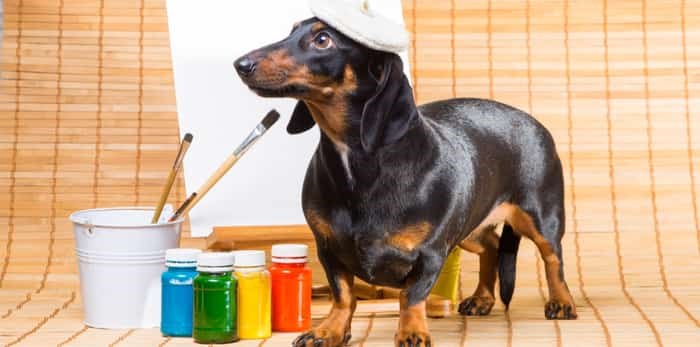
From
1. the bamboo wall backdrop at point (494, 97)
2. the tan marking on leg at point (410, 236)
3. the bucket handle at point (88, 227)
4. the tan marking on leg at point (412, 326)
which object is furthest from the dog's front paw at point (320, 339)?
the bamboo wall backdrop at point (494, 97)

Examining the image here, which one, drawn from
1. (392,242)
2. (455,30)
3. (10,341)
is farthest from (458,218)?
(455,30)

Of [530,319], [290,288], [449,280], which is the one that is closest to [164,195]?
[290,288]

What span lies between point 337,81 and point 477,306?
85cm

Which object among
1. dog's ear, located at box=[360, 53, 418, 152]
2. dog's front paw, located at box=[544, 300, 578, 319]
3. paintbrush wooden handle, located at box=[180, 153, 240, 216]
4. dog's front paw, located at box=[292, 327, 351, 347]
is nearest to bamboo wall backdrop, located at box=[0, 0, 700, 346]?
dog's front paw, located at box=[544, 300, 578, 319]

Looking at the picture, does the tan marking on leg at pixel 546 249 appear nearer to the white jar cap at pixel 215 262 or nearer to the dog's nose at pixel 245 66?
the white jar cap at pixel 215 262

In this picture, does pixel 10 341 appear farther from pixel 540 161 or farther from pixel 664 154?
pixel 664 154

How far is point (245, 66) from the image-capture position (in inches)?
90.3

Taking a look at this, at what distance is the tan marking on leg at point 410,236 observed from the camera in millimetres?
2463

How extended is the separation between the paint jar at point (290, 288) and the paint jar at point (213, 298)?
0.47 ft

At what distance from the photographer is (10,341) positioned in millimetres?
2586

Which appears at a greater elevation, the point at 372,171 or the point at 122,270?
the point at 372,171

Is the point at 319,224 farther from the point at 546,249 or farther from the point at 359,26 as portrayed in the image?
the point at 546,249

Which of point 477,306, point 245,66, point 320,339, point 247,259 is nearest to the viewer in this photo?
point 245,66

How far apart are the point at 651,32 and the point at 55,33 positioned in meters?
1.65
